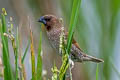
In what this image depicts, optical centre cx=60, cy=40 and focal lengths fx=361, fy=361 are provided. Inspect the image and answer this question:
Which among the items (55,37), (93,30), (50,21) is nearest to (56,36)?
(55,37)

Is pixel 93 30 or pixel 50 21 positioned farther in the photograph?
pixel 93 30

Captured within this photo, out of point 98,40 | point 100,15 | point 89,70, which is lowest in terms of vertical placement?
point 89,70

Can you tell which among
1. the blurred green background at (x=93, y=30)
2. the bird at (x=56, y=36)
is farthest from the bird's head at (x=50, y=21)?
the blurred green background at (x=93, y=30)

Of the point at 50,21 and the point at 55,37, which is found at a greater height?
the point at 50,21

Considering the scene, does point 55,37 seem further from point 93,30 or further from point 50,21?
point 93,30

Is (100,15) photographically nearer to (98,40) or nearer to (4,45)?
(98,40)

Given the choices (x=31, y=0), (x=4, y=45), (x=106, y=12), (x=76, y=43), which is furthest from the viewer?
(x=31, y=0)

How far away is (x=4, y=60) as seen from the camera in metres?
1.67

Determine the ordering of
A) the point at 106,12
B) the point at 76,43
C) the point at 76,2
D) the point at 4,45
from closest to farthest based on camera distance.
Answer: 1. the point at 4,45
2. the point at 76,2
3. the point at 76,43
4. the point at 106,12

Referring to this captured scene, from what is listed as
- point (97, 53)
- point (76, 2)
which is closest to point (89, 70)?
point (97, 53)

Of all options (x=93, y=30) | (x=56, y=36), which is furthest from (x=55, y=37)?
(x=93, y=30)

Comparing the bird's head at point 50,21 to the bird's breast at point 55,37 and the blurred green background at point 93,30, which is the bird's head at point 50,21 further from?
the blurred green background at point 93,30

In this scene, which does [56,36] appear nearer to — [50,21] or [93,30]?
[50,21]

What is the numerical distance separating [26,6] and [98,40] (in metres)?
1.06
